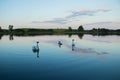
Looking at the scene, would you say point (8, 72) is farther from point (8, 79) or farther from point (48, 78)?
point (48, 78)

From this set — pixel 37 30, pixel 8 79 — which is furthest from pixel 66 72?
pixel 37 30

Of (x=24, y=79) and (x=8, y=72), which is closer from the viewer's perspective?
(x=24, y=79)

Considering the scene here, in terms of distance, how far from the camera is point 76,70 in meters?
18.6

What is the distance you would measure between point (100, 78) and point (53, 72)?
436cm

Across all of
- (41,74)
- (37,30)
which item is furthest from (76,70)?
(37,30)

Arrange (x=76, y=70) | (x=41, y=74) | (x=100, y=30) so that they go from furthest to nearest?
(x=100, y=30), (x=76, y=70), (x=41, y=74)

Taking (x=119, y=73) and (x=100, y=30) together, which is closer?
(x=119, y=73)

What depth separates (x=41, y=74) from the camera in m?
16.9

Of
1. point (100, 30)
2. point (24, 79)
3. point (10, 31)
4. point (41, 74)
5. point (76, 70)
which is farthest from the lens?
point (100, 30)

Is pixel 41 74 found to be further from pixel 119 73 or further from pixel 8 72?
pixel 119 73

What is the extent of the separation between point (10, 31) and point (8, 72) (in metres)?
147

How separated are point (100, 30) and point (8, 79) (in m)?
173

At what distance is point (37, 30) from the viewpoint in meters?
184

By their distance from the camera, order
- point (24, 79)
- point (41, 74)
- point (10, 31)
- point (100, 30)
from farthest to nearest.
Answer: point (100, 30) → point (10, 31) → point (41, 74) → point (24, 79)
